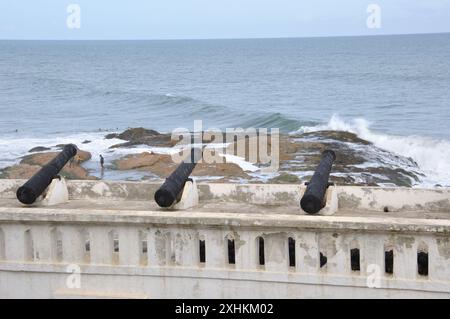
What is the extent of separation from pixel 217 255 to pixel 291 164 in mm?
21283

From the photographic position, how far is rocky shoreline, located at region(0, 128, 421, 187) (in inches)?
1125

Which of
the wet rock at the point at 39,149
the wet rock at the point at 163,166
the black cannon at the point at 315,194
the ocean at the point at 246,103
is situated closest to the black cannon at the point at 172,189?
the black cannon at the point at 315,194

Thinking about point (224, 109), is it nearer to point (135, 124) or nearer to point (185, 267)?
point (135, 124)

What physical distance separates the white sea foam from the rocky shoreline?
2.49 ft

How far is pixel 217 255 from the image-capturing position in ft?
32.6

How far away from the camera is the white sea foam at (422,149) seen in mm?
30938

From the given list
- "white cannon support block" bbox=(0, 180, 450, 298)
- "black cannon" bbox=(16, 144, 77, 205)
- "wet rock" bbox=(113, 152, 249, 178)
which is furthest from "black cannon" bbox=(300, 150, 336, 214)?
"wet rock" bbox=(113, 152, 249, 178)

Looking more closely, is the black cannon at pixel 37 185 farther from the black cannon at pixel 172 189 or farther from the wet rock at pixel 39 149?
the wet rock at pixel 39 149

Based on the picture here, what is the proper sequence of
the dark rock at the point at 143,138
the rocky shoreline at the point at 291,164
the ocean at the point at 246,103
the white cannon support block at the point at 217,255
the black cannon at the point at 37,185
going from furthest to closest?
the ocean at the point at 246,103 → the dark rock at the point at 143,138 → the rocky shoreline at the point at 291,164 → the black cannon at the point at 37,185 → the white cannon support block at the point at 217,255

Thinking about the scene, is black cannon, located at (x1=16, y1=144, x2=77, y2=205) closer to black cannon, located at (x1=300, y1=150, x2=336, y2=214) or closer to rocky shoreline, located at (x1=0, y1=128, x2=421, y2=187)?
black cannon, located at (x1=300, y1=150, x2=336, y2=214)

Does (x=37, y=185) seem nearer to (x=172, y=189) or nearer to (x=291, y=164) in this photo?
(x=172, y=189)

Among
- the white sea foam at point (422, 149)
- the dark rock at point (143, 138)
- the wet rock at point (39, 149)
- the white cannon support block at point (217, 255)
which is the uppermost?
the white cannon support block at point (217, 255)

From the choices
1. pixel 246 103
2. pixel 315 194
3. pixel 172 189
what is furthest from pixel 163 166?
pixel 246 103

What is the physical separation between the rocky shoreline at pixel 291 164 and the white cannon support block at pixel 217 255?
1720 cm
